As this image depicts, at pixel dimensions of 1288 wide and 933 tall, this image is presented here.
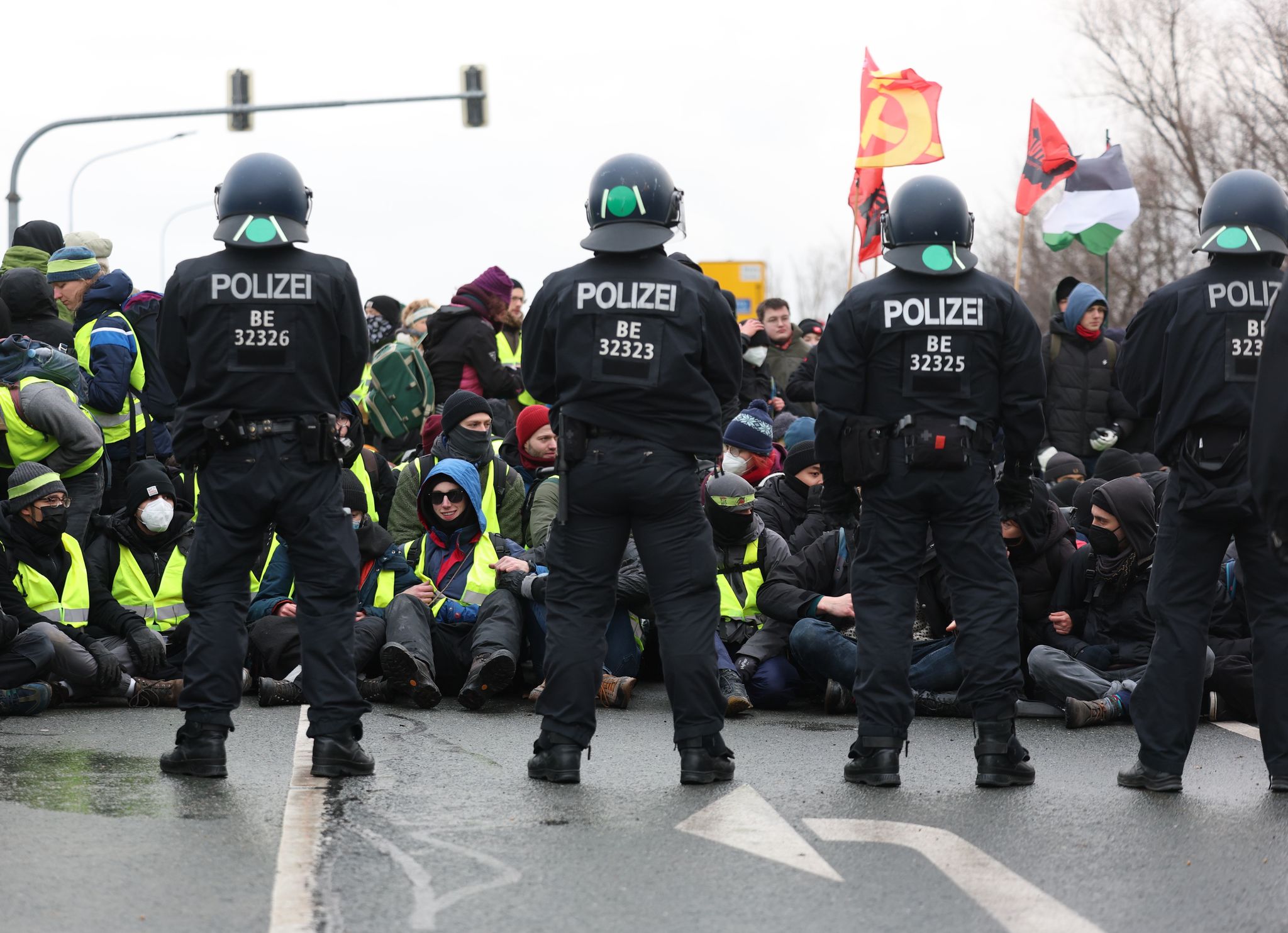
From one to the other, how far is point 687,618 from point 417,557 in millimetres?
3302

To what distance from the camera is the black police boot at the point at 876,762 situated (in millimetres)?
6105

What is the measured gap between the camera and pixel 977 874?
4707mm

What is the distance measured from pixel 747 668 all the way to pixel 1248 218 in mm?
3590

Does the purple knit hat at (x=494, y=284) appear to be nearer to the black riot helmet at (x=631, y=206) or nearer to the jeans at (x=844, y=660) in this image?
the jeans at (x=844, y=660)

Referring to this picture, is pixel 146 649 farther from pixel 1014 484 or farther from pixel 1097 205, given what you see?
pixel 1097 205

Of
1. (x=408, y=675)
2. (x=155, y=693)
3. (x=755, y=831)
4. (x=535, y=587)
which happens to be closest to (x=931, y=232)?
(x=755, y=831)

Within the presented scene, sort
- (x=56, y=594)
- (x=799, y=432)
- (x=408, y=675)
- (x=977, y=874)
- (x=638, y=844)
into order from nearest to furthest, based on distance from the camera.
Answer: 1. (x=977, y=874)
2. (x=638, y=844)
3. (x=408, y=675)
4. (x=56, y=594)
5. (x=799, y=432)

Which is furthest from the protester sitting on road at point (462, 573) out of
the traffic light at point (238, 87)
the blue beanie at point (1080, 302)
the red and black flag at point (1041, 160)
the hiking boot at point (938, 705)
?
the traffic light at point (238, 87)

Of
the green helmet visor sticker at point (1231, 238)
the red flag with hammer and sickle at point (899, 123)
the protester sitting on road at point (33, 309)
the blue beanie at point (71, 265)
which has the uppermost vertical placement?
the red flag with hammer and sickle at point (899, 123)

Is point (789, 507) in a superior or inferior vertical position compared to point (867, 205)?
inferior

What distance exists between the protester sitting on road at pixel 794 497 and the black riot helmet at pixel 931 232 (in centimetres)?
303

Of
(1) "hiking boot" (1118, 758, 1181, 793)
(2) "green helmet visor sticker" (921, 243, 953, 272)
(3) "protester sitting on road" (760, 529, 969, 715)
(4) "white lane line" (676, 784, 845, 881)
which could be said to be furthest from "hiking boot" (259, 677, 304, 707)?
(1) "hiking boot" (1118, 758, 1181, 793)

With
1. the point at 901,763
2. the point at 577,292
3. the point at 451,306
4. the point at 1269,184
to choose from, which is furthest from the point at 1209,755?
the point at 451,306

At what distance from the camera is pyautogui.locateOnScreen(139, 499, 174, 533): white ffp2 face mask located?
8.94 meters
